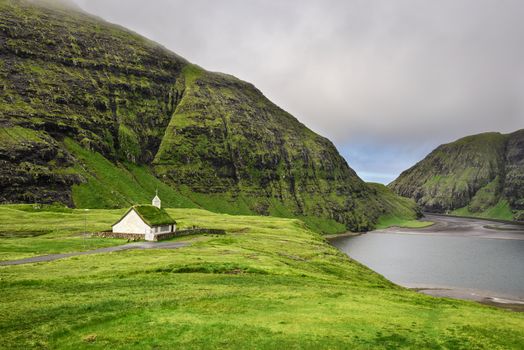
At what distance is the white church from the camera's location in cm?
8231

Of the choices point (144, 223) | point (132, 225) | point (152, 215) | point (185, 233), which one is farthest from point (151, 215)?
point (185, 233)

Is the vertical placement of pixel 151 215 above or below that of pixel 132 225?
above

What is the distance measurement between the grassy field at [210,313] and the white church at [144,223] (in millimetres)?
29230

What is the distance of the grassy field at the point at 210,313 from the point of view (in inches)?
1027

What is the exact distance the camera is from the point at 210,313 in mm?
31484

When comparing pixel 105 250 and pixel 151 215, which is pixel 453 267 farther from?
pixel 105 250

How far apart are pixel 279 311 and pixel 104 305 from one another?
13.6 meters

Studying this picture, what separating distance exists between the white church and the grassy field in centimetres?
2923

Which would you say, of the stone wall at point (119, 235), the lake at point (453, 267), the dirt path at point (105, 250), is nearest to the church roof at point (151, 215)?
the stone wall at point (119, 235)

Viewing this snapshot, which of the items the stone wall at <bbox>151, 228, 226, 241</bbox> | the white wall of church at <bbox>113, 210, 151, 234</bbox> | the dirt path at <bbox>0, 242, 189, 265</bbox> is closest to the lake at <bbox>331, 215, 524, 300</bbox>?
the stone wall at <bbox>151, 228, 226, 241</bbox>

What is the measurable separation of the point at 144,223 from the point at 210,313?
54.8m

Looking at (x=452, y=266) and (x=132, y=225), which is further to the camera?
(x=452, y=266)

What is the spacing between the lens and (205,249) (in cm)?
7025

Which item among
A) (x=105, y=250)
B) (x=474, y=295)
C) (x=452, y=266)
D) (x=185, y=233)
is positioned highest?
(x=185, y=233)
